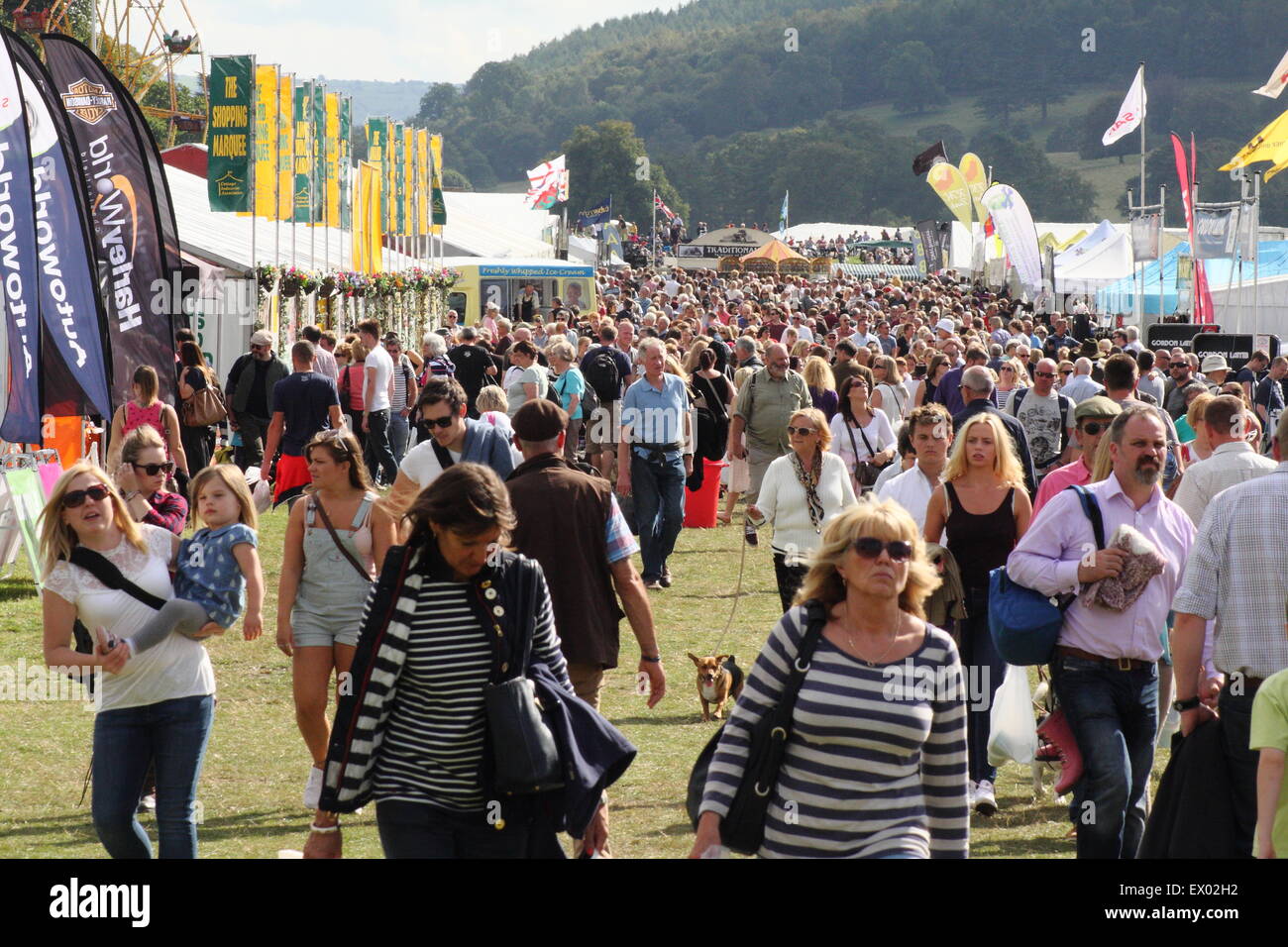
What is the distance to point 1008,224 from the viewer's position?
1517 inches

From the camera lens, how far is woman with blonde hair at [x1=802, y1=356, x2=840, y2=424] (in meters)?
12.1

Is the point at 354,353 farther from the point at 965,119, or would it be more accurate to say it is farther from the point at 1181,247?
the point at 965,119

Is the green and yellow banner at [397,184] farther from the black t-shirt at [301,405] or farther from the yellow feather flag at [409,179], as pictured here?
the black t-shirt at [301,405]

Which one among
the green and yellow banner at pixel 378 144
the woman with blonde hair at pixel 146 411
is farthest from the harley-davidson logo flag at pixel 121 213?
the green and yellow banner at pixel 378 144

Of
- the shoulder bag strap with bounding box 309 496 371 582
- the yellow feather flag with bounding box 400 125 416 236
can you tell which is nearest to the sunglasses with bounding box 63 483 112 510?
the shoulder bag strap with bounding box 309 496 371 582

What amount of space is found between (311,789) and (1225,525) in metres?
3.24

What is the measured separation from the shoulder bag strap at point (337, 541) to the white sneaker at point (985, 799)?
2.52 meters

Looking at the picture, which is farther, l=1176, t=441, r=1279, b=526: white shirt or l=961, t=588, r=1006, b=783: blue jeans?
l=1176, t=441, r=1279, b=526: white shirt

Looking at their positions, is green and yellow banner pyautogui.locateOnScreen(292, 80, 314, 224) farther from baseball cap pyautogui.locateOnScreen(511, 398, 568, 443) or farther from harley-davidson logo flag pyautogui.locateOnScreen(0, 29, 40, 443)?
baseball cap pyautogui.locateOnScreen(511, 398, 568, 443)

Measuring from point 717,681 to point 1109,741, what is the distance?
3.10 meters

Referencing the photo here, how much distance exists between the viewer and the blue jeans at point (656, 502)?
36.6ft

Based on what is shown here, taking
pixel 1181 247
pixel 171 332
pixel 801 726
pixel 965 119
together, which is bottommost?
pixel 801 726

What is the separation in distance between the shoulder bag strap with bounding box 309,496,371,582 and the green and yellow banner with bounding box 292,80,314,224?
52.8 ft

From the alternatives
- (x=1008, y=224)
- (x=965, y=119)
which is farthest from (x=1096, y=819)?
(x=965, y=119)
